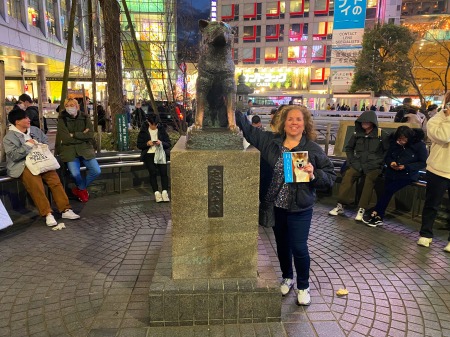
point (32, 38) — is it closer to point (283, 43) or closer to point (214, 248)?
point (283, 43)

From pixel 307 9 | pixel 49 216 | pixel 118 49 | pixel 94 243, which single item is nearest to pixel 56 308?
pixel 94 243

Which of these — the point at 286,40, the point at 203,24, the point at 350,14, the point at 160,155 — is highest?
the point at 286,40

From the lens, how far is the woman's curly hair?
3070mm

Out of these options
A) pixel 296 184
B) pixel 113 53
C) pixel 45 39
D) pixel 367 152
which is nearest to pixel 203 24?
pixel 296 184

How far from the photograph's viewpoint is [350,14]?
1181cm

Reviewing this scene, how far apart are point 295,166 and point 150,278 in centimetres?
Answer: 208

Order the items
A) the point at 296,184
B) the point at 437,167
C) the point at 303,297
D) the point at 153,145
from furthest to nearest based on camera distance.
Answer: the point at 153,145
the point at 437,167
the point at 303,297
the point at 296,184

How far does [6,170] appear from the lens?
5.48 metres

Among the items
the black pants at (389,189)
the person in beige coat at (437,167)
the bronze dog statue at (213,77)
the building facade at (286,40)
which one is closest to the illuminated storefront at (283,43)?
the building facade at (286,40)

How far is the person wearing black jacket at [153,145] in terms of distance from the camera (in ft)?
21.8

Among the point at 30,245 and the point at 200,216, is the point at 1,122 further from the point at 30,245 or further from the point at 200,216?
the point at 200,216

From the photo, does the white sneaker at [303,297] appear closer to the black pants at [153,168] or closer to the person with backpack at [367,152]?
the person with backpack at [367,152]

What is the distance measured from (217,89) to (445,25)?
1247 inches

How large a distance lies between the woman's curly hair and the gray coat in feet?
13.4
